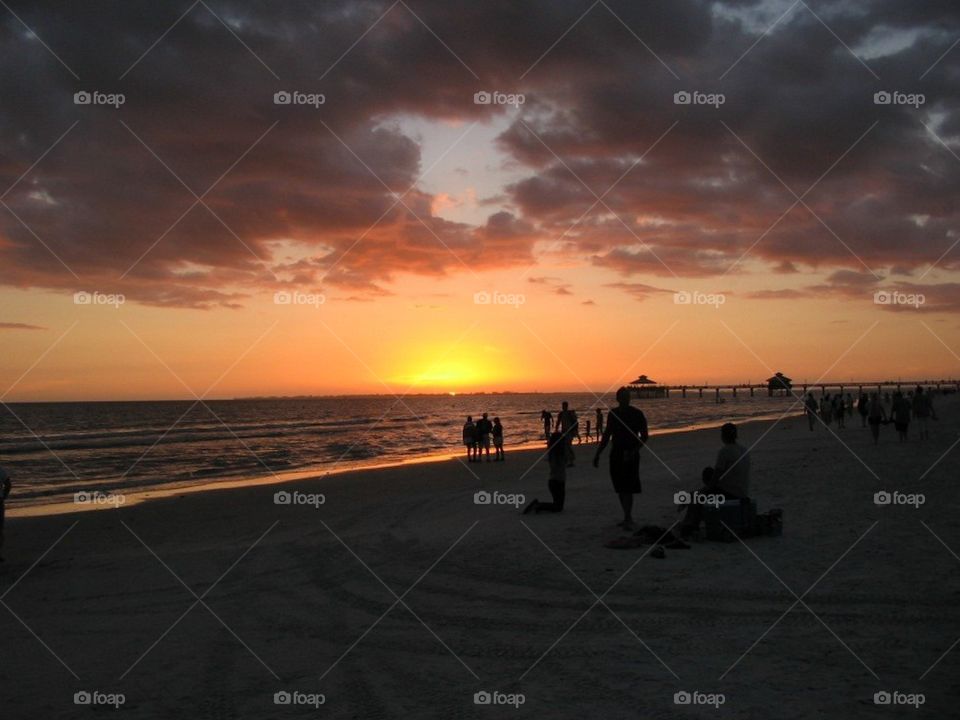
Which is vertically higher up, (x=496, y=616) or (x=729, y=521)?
(x=729, y=521)

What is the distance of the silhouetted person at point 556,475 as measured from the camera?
1314 cm

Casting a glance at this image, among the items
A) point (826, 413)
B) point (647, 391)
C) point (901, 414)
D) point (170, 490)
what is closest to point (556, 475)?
point (170, 490)

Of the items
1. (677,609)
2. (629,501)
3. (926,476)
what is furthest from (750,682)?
(926,476)

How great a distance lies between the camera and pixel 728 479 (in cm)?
1042

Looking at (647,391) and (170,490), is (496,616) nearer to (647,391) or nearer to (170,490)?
(170,490)

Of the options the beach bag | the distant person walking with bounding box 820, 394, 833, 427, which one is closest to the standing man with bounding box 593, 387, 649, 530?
the beach bag

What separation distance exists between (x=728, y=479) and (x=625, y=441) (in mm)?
1509

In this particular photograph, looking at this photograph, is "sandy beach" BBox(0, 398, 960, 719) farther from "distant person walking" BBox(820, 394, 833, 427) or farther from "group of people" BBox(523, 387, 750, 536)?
"distant person walking" BBox(820, 394, 833, 427)

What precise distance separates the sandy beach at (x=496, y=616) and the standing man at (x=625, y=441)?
853mm

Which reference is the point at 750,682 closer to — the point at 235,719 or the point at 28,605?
the point at 235,719

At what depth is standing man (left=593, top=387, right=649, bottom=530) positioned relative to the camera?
1095 cm

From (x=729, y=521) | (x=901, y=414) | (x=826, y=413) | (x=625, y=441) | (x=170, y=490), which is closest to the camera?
(x=729, y=521)

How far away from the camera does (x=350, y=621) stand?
7.54 m

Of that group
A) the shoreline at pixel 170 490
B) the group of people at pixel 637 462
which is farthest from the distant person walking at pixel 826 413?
the group of people at pixel 637 462
